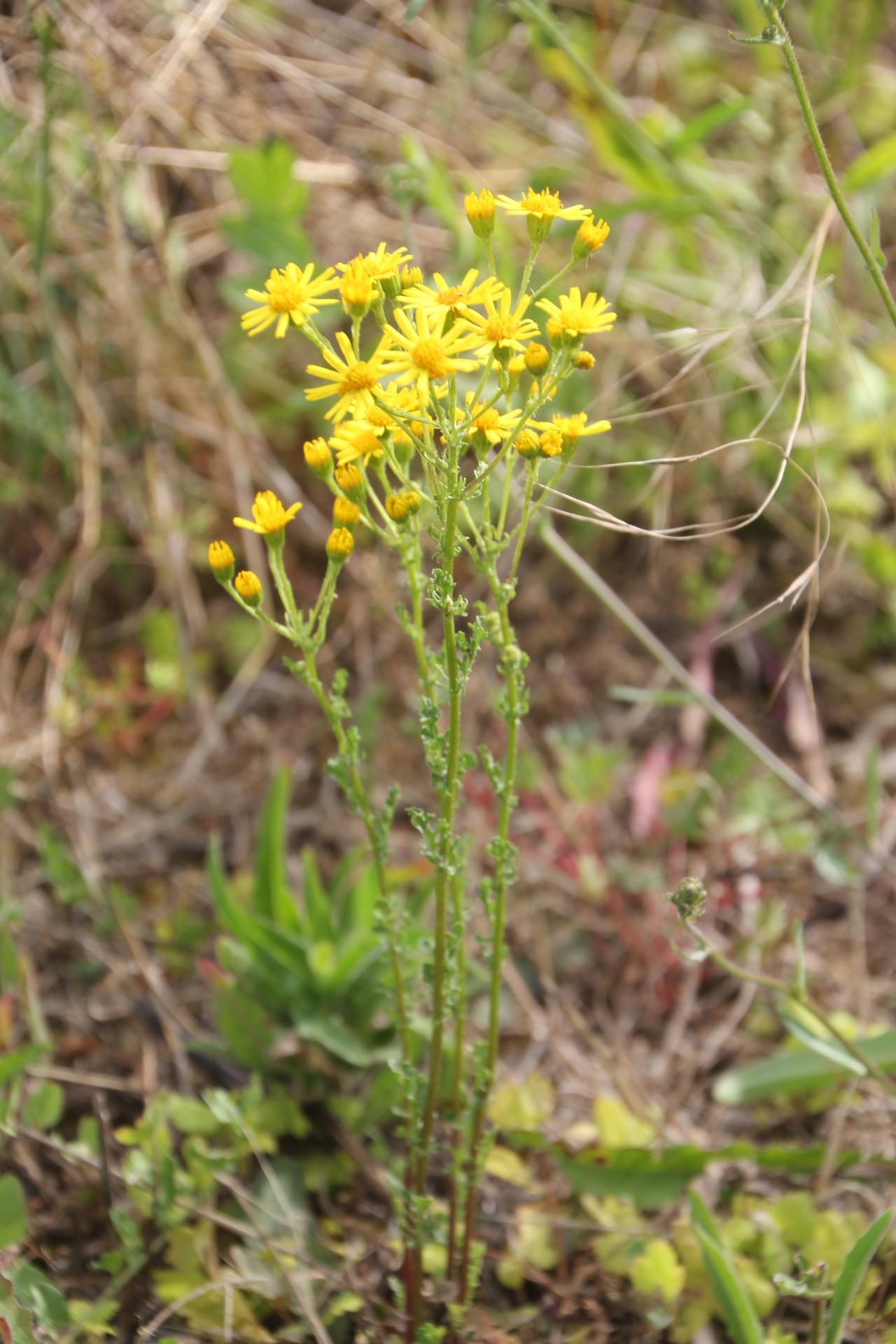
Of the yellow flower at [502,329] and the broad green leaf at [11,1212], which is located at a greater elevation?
the yellow flower at [502,329]

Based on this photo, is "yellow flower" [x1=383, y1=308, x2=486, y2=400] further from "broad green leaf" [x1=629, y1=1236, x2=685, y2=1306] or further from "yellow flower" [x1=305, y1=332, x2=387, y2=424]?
"broad green leaf" [x1=629, y1=1236, x2=685, y2=1306]

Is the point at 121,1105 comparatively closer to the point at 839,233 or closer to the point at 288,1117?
the point at 288,1117

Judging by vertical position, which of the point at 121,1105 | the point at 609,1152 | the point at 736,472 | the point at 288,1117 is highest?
the point at 736,472

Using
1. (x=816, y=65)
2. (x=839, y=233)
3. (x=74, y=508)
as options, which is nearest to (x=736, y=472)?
(x=839, y=233)

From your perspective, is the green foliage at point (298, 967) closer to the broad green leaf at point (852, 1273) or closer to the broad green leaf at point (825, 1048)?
the broad green leaf at point (825, 1048)

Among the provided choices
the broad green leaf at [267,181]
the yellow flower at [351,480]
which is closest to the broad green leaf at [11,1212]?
the yellow flower at [351,480]
